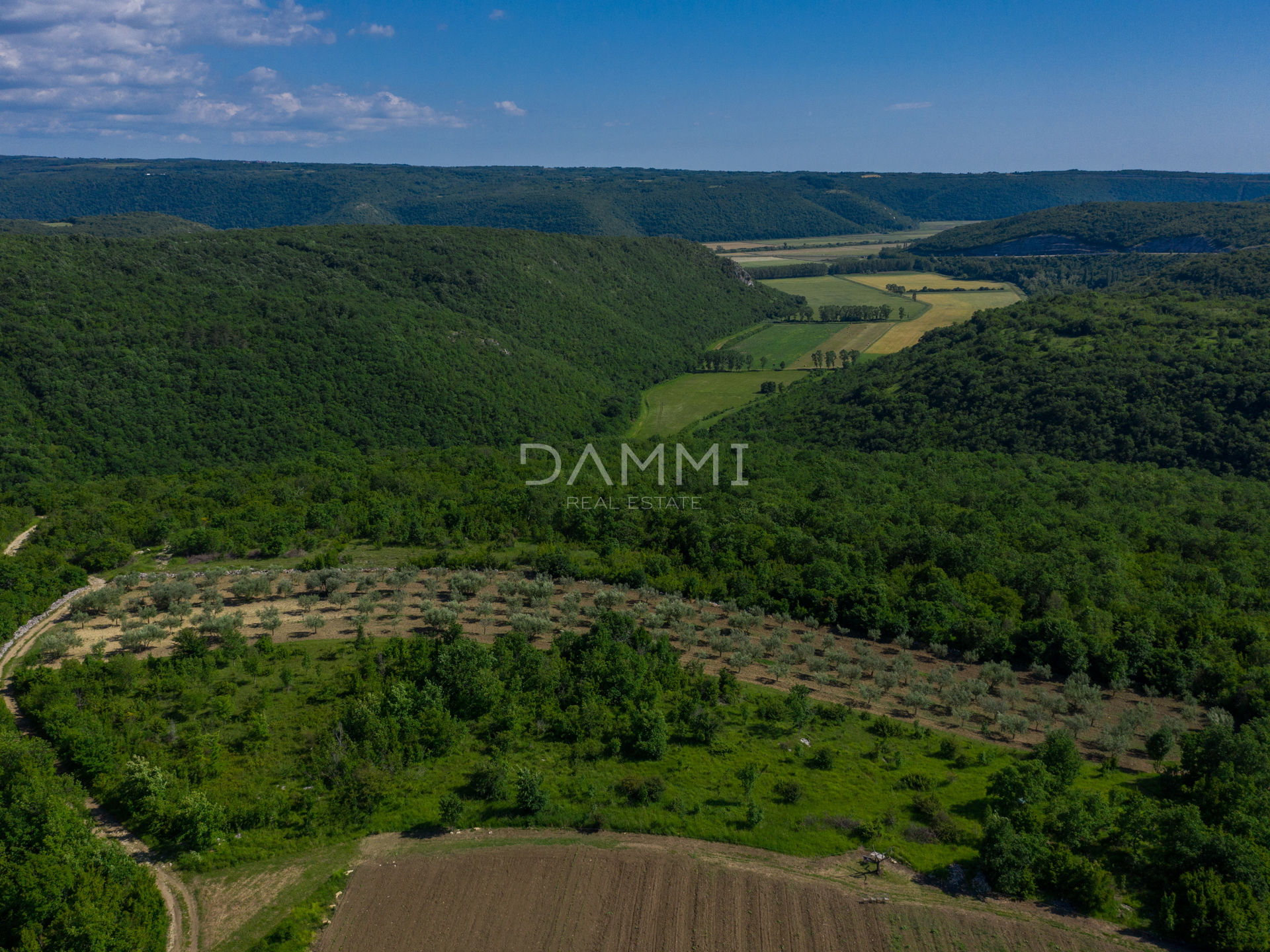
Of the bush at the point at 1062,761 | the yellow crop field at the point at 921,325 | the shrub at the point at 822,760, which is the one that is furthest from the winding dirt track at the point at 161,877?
the yellow crop field at the point at 921,325

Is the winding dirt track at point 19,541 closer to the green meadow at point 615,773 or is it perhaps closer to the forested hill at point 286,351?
the forested hill at point 286,351

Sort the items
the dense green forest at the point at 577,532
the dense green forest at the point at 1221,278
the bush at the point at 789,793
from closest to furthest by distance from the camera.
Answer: the dense green forest at the point at 577,532 → the bush at the point at 789,793 → the dense green forest at the point at 1221,278

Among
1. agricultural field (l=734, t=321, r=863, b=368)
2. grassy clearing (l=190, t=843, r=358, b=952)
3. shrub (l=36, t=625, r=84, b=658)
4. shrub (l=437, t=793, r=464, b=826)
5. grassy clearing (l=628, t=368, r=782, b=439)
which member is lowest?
grassy clearing (l=190, t=843, r=358, b=952)

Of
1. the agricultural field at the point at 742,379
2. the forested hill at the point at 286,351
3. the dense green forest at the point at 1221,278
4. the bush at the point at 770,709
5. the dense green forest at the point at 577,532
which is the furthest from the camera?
the dense green forest at the point at 1221,278

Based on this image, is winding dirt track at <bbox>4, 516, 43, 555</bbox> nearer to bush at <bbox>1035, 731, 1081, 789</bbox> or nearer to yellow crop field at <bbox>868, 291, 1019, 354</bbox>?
bush at <bbox>1035, 731, 1081, 789</bbox>

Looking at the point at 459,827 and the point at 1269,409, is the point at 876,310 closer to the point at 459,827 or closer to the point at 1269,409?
the point at 1269,409

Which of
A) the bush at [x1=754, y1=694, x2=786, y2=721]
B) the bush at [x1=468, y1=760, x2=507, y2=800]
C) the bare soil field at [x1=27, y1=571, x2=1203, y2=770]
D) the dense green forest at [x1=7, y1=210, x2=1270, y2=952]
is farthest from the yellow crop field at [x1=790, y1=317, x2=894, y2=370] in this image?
the bush at [x1=468, y1=760, x2=507, y2=800]
